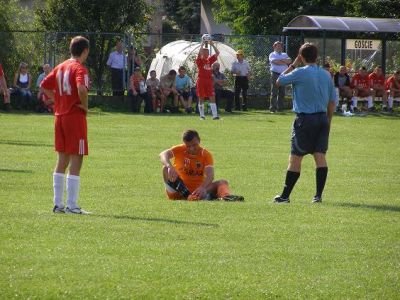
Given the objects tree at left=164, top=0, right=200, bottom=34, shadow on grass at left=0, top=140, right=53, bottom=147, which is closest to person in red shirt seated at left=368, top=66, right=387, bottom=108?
shadow on grass at left=0, top=140, right=53, bottom=147

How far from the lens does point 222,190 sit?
1330cm

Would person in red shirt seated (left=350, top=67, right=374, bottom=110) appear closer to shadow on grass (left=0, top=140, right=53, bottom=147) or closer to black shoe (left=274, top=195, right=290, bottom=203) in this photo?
shadow on grass (left=0, top=140, right=53, bottom=147)

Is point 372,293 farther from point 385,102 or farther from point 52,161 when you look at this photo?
point 385,102

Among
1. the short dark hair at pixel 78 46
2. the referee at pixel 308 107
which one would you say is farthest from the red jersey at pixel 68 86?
the referee at pixel 308 107

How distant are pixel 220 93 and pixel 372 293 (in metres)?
27.0

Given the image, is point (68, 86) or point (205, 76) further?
point (205, 76)

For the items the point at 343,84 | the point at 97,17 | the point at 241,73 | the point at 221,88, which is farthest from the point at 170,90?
the point at 97,17

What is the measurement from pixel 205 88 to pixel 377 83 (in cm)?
854

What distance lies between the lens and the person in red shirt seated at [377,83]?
Answer: 37000 millimetres

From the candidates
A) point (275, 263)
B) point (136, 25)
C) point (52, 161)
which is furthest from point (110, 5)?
point (275, 263)

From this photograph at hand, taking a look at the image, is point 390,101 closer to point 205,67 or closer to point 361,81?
point 361,81

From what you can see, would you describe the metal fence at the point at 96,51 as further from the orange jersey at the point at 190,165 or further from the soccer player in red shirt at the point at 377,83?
the orange jersey at the point at 190,165

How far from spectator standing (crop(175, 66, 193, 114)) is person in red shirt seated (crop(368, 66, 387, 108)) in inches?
266

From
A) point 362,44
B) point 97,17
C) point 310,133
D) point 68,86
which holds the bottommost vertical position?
point 310,133
